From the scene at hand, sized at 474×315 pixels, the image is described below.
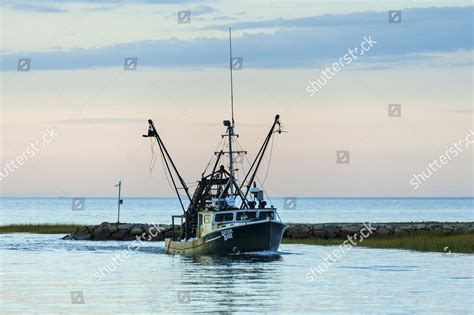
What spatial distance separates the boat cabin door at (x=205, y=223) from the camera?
79919mm

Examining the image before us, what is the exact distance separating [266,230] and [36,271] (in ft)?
54.6

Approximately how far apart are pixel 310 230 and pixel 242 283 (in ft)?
171

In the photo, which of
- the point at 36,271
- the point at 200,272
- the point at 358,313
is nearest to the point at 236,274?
the point at 200,272

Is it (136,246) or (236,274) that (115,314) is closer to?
(236,274)

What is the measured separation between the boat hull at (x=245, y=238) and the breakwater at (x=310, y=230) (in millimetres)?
25504

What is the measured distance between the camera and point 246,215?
3118 inches

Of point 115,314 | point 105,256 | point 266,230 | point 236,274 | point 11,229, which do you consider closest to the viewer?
point 115,314

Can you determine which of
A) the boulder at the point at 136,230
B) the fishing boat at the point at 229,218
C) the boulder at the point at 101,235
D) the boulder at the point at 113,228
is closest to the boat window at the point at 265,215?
the fishing boat at the point at 229,218

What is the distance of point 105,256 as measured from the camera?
281ft

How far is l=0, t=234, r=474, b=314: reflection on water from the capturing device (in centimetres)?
4769

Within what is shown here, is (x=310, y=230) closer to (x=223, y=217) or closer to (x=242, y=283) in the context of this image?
(x=223, y=217)
